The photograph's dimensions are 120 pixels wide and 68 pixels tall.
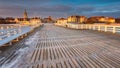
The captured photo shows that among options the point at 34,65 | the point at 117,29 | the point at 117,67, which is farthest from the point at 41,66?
the point at 117,29

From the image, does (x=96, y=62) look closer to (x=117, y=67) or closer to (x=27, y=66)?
(x=117, y=67)

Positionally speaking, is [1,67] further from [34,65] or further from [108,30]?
[108,30]

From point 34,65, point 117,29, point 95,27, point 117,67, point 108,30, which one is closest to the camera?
point 117,67

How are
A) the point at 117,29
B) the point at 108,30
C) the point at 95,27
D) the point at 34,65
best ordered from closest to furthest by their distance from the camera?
the point at 34,65 < the point at 117,29 < the point at 108,30 < the point at 95,27

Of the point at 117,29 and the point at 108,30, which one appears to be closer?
the point at 117,29

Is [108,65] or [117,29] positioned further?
[117,29]

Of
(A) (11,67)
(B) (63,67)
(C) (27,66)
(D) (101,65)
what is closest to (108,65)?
(D) (101,65)

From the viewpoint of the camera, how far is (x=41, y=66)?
6.03 meters

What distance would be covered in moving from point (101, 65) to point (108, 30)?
59.2 ft

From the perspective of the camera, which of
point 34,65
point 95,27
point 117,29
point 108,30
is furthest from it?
point 95,27

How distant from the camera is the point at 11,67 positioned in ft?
19.6

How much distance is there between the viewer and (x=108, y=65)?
6012 mm

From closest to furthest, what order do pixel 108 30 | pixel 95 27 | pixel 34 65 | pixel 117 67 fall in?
1. pixel 117 67
2. pixel 34 65
3. pixel 108 30
4. pixel 95 27

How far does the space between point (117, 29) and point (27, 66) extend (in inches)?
656
